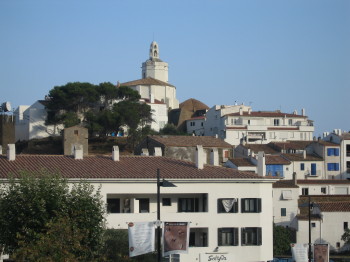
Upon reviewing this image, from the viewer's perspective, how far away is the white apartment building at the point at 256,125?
130 m

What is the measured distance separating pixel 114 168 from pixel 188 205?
4.84m

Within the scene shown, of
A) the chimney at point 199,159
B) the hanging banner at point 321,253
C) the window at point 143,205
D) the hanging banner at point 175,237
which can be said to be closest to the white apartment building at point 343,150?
the chimney at point 199,159

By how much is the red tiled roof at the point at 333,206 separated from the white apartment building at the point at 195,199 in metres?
25.9

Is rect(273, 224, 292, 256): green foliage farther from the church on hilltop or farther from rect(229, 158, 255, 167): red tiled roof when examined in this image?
the church on hilltop

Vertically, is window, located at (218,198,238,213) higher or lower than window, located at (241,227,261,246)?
higher

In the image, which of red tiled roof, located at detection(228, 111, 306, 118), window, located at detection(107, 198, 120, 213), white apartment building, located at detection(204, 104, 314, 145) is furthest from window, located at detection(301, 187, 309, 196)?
window, located at detection(107, 198, 120, 213)

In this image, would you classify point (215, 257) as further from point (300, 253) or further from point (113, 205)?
point (113, 205)

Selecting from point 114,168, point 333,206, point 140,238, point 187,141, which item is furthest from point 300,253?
point 187,141

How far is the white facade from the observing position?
12875 centimetres

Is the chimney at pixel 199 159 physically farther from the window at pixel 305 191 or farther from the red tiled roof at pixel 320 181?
the window at pixel 305 191

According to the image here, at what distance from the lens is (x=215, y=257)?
159 ft

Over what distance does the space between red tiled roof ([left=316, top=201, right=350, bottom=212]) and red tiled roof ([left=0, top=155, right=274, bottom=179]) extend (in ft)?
84.8

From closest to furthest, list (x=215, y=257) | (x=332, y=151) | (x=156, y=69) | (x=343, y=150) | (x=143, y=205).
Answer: (x=215, y=257), (x=143, y=205), (x=332, y=151), (x=343, y=150), (x=156, y=69)

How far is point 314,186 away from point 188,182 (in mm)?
43414
